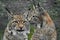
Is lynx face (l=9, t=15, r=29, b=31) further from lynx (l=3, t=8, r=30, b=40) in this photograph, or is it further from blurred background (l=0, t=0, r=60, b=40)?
blurred background (l=0, t=0, r=60, b=40)

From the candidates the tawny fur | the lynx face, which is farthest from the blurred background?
the lynx face

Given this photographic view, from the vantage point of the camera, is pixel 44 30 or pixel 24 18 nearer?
pixel 24 18

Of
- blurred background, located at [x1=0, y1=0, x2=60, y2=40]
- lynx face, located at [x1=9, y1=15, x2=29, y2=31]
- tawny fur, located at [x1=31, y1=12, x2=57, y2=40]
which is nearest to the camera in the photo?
lynx face, located at [x1=9, y1=15, x2=29, y2=31]

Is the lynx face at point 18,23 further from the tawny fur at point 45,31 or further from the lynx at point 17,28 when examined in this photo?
the tawny fur at point 45,31

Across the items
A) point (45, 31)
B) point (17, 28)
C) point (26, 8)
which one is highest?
point (26, 8)

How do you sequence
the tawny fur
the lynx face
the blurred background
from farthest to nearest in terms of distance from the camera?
the blurred background, the tawny fur, the lynx face

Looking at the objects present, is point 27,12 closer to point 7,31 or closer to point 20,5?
point 7,31

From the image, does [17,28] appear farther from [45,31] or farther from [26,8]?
[26,8]

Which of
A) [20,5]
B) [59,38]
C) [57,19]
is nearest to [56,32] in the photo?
[59,38]

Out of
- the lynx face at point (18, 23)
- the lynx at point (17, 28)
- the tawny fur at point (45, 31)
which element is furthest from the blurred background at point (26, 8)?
the lynx face at point (18, 23)

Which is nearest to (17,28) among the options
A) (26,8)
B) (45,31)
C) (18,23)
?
(18,23)

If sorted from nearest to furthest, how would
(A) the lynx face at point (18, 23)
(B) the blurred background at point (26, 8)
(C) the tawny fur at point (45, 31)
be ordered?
(A) the lynx face at point (18, 23), (C) the tawny fur at point (45, 31), (B) the blurred background at point (26, 8)
